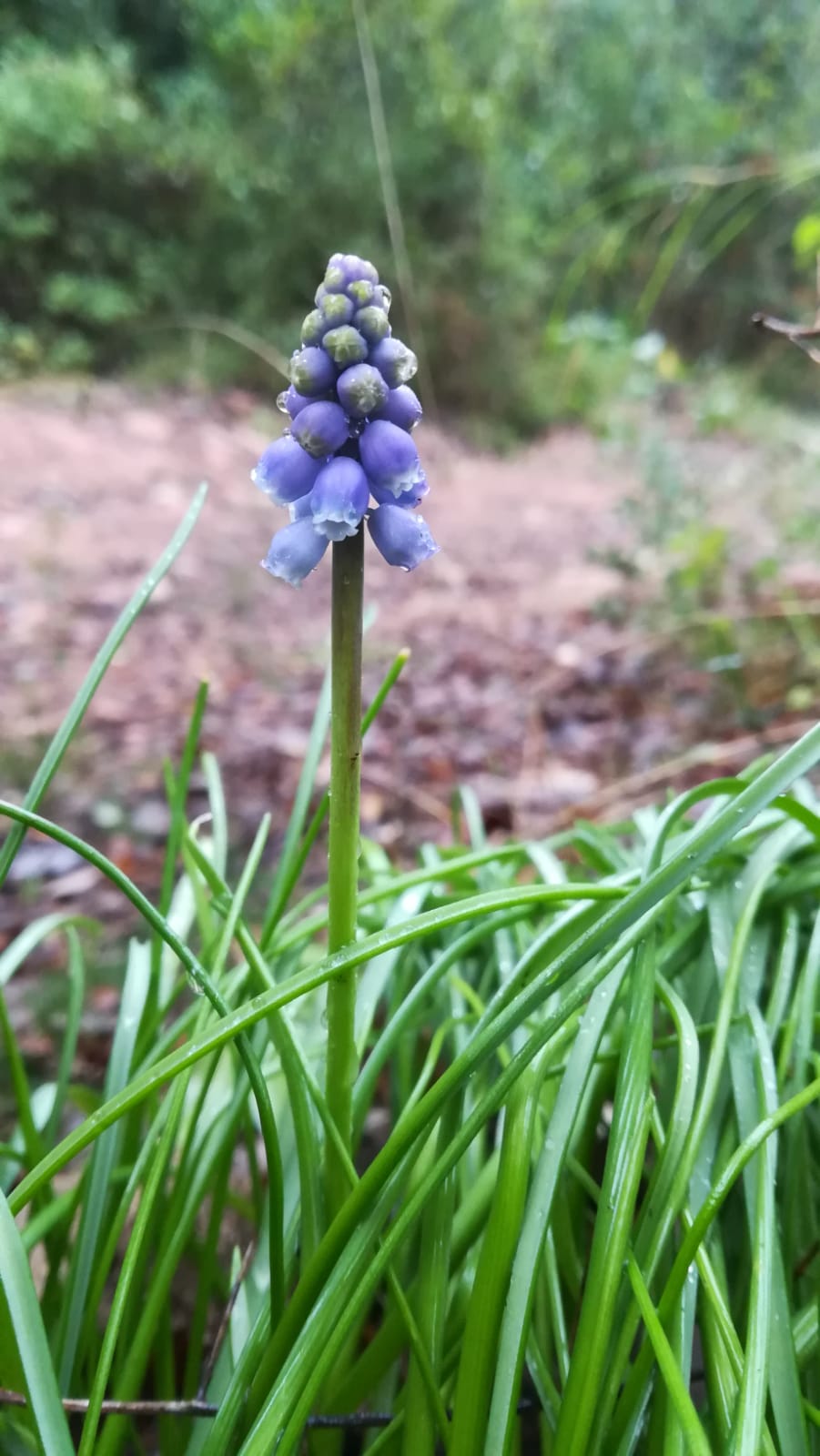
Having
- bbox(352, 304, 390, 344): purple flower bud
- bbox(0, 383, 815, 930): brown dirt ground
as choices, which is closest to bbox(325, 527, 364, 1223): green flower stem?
bbox(352, 304, 390, 344): purple flower bud

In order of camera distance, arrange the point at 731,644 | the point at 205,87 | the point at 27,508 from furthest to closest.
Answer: the point at 205,87 → the point at 27,508 → the point at 731,644

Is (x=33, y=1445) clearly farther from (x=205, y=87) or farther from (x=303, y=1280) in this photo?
(x=205, y=87)

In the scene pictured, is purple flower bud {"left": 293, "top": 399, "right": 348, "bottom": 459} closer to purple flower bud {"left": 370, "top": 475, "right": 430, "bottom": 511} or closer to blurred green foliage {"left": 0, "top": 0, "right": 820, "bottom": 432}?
purple flower bud {"left": 370, "top": 475, "right": 430, "bottom": 511}

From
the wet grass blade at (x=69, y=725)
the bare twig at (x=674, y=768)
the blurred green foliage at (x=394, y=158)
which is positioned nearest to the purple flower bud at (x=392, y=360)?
the wet grass blade at (x=69, y=725)

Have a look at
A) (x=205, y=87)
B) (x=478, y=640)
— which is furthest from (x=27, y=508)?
(x=205, y=87)

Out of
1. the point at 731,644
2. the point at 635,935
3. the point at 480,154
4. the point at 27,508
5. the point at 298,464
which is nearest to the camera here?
the point at 298,464

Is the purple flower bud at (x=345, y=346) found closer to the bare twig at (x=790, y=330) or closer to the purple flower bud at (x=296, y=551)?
the purple flower bud at (x=296, y=551)
